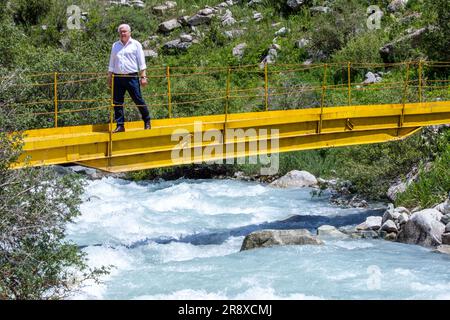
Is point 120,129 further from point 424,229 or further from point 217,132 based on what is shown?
point 424,229

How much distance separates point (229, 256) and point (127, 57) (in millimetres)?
3878

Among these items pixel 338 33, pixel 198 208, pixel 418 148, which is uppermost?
pixel 338 33

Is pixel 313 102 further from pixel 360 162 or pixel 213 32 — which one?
pixel 213 32

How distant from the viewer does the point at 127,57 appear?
13.2 meters

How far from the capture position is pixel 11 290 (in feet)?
33.8

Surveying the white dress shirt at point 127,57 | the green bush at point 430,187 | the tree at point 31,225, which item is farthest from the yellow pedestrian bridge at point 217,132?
the green bush at point 430,187

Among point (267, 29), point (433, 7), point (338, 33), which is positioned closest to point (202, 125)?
point (433, 7)

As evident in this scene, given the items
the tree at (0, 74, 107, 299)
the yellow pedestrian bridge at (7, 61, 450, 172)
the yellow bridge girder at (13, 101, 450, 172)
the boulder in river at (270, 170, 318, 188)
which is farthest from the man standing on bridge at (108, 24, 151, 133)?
the boulder in river at (270, 170, 318, 188)

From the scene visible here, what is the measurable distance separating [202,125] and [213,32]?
1866 cm

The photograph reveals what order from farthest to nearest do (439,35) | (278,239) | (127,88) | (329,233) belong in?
(439,35), (329,233), (278,239), (127,88)

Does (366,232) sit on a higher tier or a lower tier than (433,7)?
lower

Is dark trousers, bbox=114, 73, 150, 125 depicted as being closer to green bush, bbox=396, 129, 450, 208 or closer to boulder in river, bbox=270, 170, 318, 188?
green bush, bbox=396, 129, 450, 208

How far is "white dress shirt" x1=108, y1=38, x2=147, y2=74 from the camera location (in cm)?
1317

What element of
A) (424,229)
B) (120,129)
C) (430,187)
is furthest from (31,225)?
(430,187)
